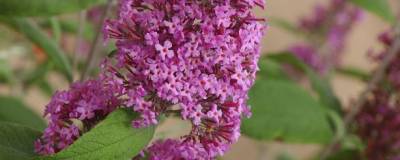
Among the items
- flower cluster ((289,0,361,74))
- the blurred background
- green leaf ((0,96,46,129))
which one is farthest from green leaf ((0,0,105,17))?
flower cluster ((289,0,361,74))

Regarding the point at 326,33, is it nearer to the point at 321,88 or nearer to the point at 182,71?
the point at 321,88

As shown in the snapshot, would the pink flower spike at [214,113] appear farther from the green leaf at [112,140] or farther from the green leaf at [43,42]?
the green leaf at [43,42]

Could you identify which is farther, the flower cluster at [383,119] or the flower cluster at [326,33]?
the flower cluster at [326,33]

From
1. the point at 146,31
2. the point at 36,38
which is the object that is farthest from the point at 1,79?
the point at 146,31

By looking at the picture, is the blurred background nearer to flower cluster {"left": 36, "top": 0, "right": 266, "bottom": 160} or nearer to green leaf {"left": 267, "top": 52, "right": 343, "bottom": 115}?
green leaf {"left": 267, "top": 52, "right": 343, "bottom": 115}

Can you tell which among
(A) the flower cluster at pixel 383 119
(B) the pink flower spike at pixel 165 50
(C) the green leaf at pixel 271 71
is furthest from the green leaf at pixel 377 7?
(B) the pink flower spike at pixel 165 50

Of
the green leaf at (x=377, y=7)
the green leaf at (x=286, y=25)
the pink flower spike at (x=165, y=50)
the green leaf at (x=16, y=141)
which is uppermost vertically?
the pink flower spike at (x=165, y=50)
